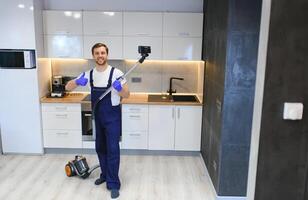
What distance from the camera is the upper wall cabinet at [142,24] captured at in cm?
392

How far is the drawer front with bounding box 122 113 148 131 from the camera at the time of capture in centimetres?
400

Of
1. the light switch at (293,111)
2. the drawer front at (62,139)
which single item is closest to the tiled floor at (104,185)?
the drawer front at (62,139)

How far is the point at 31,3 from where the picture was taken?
366 centimetres

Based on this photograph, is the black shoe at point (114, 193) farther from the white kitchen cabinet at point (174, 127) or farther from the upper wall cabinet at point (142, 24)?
the upper wall cabinet at point (142, 24)

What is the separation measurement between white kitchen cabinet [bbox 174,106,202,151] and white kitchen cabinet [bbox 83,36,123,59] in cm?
112

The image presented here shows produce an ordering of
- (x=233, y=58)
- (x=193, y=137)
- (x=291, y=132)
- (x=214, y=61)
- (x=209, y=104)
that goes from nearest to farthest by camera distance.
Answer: (x=291, y=132) < (x=233, y=58) < (x=214, y=61) < (x=209, y=104) < (x=193, y=137)

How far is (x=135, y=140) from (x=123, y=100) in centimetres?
59

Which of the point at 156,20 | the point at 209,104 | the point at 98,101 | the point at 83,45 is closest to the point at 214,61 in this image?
the point at 209,104

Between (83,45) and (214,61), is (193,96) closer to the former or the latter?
(214,61)

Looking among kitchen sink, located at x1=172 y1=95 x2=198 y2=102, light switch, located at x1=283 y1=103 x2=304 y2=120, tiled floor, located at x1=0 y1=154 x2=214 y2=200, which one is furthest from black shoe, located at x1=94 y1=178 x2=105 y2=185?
light switch, located at x1=283 y1=103 x2=304 y2=120

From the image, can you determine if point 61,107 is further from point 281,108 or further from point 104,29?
point 281,108

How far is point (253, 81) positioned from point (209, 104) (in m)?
0.89

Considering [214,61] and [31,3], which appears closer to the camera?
[214,61]

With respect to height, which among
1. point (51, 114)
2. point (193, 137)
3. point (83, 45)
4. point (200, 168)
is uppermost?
point (83, 45)
